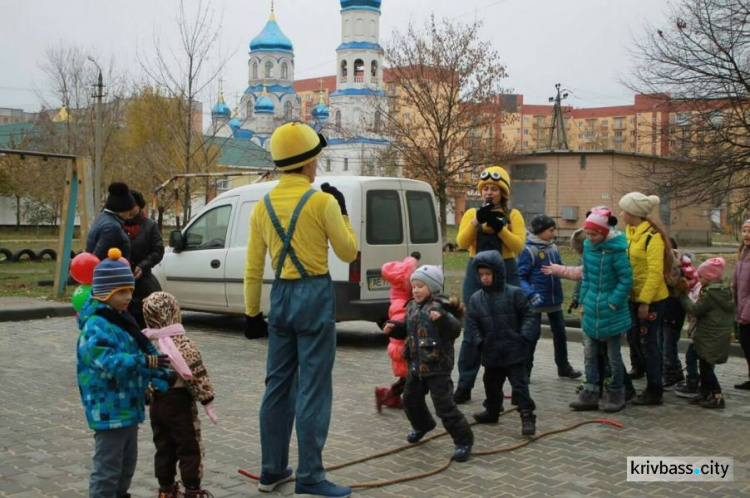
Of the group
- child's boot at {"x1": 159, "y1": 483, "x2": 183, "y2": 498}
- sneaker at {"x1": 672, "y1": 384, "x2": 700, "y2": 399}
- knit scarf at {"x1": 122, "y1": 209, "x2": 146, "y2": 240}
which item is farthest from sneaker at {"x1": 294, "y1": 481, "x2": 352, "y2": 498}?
sneaker at {"x1": 672, "y1": 384, "x2": 700, "y2": 399}

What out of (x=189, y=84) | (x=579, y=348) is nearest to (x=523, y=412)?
(x=579, y=348)

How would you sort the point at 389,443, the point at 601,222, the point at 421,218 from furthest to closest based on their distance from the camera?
the point at 421,218 < the point at 601,222 < the point at 389,443

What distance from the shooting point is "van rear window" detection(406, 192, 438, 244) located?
445 inches

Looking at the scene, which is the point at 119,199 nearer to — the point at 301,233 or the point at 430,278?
the point at 430,278

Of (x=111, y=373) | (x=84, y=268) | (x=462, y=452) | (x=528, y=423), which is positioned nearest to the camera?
(x=111, y=373)

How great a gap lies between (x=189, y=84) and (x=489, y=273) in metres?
18.2

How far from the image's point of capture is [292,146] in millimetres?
5012

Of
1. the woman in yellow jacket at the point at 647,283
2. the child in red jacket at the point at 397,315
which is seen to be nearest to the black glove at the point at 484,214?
the child in red jacket at the point at 397,315

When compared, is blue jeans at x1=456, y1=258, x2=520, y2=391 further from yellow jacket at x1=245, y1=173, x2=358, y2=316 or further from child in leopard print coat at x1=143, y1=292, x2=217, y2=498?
child in leopard print coat at x1=143, y1=292, x2=217, y2=498

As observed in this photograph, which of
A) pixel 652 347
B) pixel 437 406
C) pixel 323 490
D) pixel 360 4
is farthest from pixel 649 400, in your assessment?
pixel 360 4

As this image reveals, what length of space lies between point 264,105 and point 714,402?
95.0 m

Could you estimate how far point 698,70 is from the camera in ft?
65.2

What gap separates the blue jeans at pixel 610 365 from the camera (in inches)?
289

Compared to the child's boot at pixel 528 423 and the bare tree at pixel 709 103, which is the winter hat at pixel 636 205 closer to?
the child's boot at pixel 528 423
